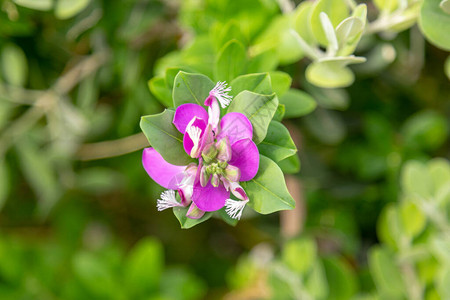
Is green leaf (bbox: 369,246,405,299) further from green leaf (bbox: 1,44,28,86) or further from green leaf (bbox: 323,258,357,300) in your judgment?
green leaf (bbox: 1,44,28,86)

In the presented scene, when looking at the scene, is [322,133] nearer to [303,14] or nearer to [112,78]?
[303,14]

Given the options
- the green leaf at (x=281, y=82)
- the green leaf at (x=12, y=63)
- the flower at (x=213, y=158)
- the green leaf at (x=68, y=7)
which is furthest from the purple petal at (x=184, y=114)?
the green leaf at (x=12, y=63)

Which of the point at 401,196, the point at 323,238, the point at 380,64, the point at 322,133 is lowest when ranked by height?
the point at 323,238

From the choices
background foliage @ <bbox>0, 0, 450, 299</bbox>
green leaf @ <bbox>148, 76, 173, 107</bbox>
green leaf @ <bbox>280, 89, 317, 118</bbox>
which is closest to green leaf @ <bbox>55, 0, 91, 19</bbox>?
background foliage @ <bbox>0, 0, 450, 299</bbox>

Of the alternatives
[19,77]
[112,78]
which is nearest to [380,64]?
[112,78]

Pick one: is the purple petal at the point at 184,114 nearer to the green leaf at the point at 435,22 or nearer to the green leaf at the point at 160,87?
the green leaf at the point at 160,87

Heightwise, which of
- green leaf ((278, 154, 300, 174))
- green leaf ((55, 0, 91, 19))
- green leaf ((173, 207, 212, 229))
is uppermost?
green leaf ((55, 0, 91, 19))
